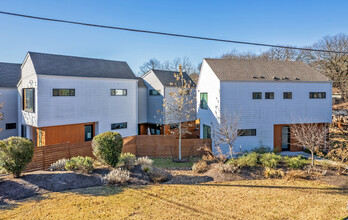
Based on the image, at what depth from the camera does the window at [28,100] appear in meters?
16.1

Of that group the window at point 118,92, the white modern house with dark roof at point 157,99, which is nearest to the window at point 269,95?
the white modern house with dark roof at point 157,99

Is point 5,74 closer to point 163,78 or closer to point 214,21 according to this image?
point 163,78

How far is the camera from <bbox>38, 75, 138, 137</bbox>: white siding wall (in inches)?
629

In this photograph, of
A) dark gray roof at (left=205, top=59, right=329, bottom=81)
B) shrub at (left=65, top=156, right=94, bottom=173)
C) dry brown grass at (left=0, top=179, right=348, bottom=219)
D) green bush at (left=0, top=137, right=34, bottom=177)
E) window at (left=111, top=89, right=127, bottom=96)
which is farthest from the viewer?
window at (left=111, top=89, right=127, bottom=96)

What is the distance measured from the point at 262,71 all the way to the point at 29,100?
18.3 m

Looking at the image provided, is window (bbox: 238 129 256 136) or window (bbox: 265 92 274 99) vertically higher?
window (bbox: 265 92 274 99)

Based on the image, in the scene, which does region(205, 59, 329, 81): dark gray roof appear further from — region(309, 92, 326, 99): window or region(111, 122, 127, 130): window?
region(111, 122, 127, 130): window

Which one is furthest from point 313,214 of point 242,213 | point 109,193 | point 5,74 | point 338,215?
point 5,74

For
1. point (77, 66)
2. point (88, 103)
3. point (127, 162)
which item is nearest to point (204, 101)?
point (127, 162)

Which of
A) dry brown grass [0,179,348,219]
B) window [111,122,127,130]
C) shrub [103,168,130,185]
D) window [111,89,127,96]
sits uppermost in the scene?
window [111,89,127,96]

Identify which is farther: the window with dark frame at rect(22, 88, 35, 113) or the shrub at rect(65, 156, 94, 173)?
the window with dark frame at rect(22, 88, 35, 113)

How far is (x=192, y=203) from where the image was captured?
25.0ft

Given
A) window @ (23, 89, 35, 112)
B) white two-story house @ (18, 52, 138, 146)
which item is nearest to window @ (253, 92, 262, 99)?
white two-story house @ (18, 52, 138, 146)

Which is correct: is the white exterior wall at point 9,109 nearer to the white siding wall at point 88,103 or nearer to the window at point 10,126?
the window at point 10,126
